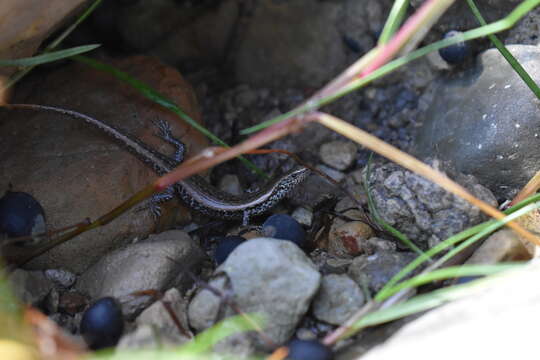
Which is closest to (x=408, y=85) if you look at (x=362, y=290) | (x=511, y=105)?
(x=511, y=105)

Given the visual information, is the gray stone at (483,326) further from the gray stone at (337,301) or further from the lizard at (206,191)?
the lizard at (206,191)

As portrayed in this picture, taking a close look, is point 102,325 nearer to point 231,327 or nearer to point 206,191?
point 231,327

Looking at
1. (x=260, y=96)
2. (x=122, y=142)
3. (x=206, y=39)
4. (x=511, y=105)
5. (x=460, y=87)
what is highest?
(x=206, y=39)

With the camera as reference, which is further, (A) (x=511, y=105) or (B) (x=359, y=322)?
(A) (x=511, y=105)

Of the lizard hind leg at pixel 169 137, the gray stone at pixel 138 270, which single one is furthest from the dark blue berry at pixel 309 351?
the lizard hind leg at pixel 169 137

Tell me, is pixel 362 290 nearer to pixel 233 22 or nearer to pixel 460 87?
pixel 460 87

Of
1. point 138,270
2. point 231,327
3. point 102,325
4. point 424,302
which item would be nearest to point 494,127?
point 424,302
